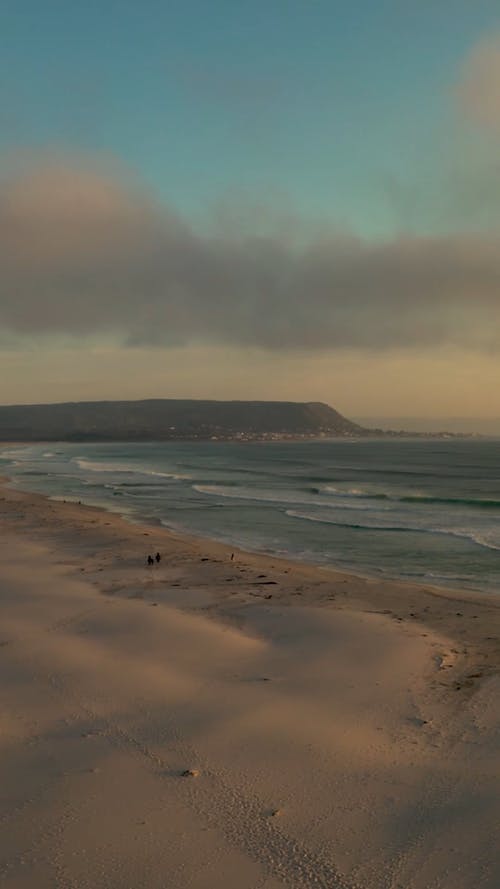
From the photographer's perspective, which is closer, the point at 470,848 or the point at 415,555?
the point at 470,848

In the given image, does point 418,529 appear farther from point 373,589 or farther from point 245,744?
point 245,744

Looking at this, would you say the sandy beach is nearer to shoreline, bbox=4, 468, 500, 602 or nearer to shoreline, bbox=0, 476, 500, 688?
shoreline, bbox=0, 476, 500, 688

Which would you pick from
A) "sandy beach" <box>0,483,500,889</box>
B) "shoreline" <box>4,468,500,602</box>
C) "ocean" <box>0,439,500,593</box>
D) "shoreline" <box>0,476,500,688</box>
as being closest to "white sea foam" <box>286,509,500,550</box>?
"ocean" <box>0,439,500,593</box>

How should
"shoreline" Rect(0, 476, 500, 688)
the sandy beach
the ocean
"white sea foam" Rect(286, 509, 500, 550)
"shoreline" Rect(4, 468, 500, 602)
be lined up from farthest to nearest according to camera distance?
"white sea foam" Rect(286, 509, 500, 550) < the ocean < "shoreline" Rect(4, 468, 500, 602) < "shoreline" Rect(0, 476, 500, 688) < the sandy beach

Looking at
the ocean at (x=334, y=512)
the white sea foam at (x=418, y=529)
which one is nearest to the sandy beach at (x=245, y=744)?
the ocean at (x=334, y=512)

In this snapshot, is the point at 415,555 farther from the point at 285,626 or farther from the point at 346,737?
the point at 346,737

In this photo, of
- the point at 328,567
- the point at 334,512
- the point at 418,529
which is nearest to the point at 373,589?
the point at 328,567

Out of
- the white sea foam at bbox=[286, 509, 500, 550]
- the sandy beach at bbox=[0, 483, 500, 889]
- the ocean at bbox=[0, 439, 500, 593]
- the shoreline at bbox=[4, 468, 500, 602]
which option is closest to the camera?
the sandy beach at bbox=[0, 483, 500, 889]

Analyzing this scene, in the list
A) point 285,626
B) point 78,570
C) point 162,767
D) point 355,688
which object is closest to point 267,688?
point 355,688

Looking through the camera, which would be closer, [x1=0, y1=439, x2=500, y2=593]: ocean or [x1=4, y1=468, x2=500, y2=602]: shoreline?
[x1=4, y1=468, x2=500, y2=602]: shoreline
